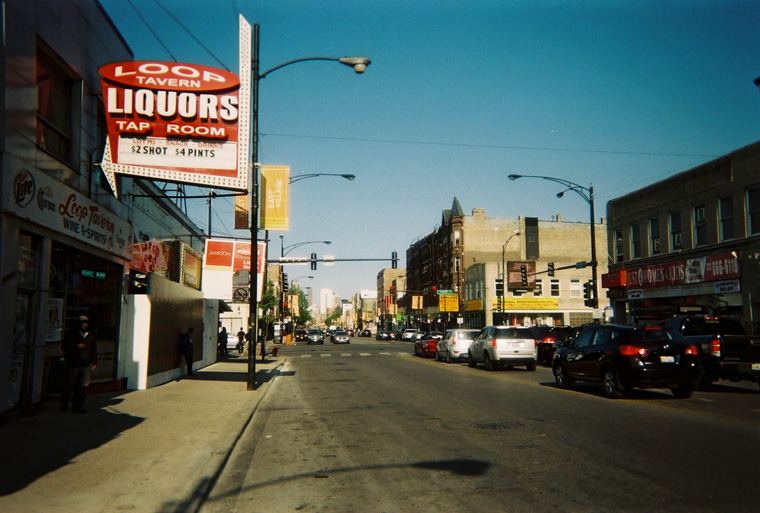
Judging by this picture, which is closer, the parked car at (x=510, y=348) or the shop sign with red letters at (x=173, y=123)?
the shop sign with red letters at (x=173, y=123)

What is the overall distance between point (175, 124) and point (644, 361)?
11.9 metres

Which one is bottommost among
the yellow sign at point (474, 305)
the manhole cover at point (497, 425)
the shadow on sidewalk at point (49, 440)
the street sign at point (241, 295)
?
the shadow on sidewalk at point (49, 440)

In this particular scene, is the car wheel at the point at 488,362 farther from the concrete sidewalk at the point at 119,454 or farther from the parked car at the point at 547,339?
the concrete sidewalk at the point at 119,454

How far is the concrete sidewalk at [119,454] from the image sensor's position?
607 centimetres

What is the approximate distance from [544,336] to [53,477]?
26.4 meters

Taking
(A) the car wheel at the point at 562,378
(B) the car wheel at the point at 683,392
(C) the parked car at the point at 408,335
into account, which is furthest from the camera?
→ (C) the parked car at the point at 408,335

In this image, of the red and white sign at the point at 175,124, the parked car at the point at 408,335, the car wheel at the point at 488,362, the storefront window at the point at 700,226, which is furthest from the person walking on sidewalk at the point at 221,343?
the parked car at the point at 408,335

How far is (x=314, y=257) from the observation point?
42.6 m

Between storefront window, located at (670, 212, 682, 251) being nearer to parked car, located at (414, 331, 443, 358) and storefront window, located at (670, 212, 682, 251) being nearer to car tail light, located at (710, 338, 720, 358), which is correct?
parked car, located at (414, 331, 443, 358)

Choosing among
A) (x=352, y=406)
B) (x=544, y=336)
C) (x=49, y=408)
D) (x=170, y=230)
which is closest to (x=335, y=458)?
(x=352, y=406)

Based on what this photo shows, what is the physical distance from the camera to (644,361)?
1348 centimetres

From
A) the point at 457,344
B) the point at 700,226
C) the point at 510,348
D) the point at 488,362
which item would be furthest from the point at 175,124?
the point at 700,226

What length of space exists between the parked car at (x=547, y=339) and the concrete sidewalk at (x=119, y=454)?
682 inches

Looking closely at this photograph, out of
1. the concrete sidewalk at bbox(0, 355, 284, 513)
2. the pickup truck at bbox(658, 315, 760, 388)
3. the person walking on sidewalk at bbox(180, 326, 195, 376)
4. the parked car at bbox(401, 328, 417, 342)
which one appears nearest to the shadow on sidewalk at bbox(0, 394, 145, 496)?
the concrete sidewalk at bbox(0, 355, 284, 513)
